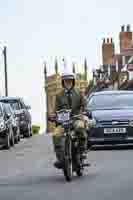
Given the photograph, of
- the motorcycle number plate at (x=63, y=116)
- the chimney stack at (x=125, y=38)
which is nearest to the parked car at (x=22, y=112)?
the motorcycle number plate at (x=63, y=116)

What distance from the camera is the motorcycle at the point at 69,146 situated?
14016mm

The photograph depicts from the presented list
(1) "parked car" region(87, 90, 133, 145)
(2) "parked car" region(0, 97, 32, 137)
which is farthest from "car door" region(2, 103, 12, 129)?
(2) "parked car" region(0, 97, 32, 137)

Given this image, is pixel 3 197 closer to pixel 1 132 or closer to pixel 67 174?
pixel 67 174

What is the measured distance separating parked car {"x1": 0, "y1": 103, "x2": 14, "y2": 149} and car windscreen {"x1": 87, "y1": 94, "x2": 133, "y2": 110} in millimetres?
3902

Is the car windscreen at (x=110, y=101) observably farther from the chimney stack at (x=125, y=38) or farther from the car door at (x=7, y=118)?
the chimney stack at (x=125, y=38)

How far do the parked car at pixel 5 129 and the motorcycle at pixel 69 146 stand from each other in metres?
12.2

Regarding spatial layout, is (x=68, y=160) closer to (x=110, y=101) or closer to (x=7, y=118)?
(x=110, y=101)

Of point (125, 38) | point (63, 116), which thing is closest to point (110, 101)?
point (63, 116)

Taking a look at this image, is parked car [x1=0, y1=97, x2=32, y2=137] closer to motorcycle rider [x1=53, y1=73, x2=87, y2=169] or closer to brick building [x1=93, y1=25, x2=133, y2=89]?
motorcycle rider [x1=53, y1=73, x2=87, y2=169]

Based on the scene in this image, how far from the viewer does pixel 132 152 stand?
21.1 meters

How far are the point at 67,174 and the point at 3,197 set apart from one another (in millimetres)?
2301

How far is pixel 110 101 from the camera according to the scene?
23.6m

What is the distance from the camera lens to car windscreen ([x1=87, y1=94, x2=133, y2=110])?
23.2 m

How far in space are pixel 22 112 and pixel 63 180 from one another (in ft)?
73.5
